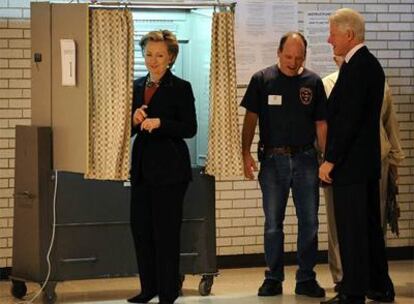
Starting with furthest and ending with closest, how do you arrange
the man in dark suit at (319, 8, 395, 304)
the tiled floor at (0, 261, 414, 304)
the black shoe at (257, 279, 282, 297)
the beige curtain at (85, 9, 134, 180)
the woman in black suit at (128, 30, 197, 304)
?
1. the black shoe at (257, 279, 282, 297)
2. the tiled floor at (0, 261, 414, 304)
3. the beige curtain at (85, 9, 134, 180)
4. the woman in black suit at (128, 30, 197, 304)
5. the man in dark suit at (319, 8, 395, 304)

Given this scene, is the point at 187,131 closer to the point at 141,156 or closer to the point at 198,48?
the point at 141,156

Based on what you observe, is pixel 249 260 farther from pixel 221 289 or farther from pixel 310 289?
pixel 310 289

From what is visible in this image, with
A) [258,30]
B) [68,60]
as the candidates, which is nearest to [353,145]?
[68,60]

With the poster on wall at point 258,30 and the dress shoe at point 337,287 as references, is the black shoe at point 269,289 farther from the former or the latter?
the poster on wall at point 258,30

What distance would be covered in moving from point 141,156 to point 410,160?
10.7 ft

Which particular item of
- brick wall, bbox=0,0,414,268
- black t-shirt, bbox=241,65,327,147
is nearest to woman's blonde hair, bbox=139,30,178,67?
black t-shirt, bbox=241,65,327,147

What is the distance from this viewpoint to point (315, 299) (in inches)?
282

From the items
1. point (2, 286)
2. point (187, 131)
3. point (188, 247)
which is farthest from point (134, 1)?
point (2, 286)

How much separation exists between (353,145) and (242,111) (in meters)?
2.20

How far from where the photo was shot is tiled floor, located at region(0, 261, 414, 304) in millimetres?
7141

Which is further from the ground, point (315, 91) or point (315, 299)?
point (315, 91)

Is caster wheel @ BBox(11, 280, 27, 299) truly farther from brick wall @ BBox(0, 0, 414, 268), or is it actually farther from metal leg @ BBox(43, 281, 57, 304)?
brick wall @ BBox(0, 0, 414, 268)

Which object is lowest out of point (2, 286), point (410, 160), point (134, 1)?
point (2, 286)

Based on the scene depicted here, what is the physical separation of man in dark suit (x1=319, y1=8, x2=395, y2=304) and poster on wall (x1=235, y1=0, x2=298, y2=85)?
1882 mm
